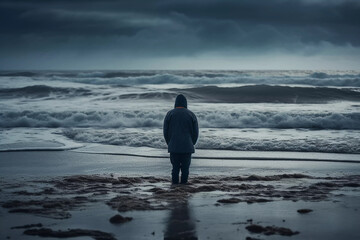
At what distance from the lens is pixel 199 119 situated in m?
19.4

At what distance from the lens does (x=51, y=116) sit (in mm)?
20359

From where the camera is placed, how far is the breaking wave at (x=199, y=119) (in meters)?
18.3

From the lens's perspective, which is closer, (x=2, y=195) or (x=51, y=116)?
(x=2, y=195)

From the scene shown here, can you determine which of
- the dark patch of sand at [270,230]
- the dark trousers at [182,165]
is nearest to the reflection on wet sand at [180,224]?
the dark patch of sand at [270,230]

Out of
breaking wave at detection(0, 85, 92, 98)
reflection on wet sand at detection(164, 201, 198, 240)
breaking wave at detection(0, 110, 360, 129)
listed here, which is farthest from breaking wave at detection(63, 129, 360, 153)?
breaking wave at detection(0, 85, 92, 98)

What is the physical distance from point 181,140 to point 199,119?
1076cm

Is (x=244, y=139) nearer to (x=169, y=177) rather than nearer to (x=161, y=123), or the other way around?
(x=161, y=123)

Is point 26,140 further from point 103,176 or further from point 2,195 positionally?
point 2,195

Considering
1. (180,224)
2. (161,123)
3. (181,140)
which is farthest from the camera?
(161,123)

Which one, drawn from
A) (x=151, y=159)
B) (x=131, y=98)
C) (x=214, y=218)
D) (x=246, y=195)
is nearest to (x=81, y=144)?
(x=151, y=159)

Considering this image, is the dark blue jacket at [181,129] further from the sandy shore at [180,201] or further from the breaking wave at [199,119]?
the breaking wave at [199,119]

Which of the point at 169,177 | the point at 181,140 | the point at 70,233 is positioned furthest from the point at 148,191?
the point at 70,233

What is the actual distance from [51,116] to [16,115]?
5.23 ft

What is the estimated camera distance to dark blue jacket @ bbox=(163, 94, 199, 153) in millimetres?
8656
